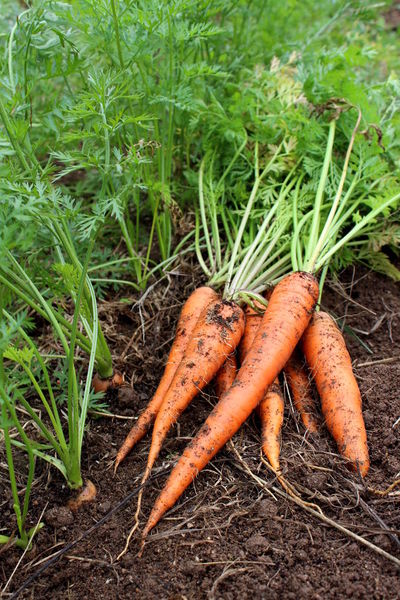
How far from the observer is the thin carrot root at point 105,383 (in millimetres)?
2568

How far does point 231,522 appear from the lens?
202 centimetres

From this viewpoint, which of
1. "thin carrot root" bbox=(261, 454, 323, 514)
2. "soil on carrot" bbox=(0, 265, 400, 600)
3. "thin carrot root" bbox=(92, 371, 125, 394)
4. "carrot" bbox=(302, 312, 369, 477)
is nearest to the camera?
"soil on carrot" bbox=(0, 265, 400, 600)

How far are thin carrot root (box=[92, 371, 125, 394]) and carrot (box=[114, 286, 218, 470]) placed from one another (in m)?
0.19

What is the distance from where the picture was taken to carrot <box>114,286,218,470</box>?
93.7 inches

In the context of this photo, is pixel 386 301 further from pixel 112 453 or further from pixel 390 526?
pixel 112 453

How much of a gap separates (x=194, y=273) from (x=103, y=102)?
3.85 feet

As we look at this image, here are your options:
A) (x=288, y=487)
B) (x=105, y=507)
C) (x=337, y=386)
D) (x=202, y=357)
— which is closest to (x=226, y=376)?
(x=202, y=357)

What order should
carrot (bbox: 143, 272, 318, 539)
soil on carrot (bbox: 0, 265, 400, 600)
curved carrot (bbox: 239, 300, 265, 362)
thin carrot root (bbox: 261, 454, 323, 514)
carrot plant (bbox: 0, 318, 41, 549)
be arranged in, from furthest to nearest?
curved carrot (bbox: 239, 300, 265, 362), carrot (bbox: 143, 272, 318, 539), thin carrot root (bbox: 261, 454, 323, 514), soil on carrot (bbox: 0, 265, 400, 600), carrot plant (bbox: 0, 318, 41, 549)

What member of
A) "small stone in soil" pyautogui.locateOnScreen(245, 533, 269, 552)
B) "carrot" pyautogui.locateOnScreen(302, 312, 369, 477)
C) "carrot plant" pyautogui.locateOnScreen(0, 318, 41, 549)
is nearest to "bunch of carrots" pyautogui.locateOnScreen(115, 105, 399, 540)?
"carrot" pyautogui.locateOnScreen(302, 312, 369, 477)

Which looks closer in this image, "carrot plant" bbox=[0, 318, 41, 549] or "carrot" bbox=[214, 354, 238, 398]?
"carrot plant" bbox=[0, 318, 41, 549]

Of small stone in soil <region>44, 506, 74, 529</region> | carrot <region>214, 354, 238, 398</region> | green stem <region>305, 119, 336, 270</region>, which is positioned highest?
green stem <region>305, 119, 336, 270</region>

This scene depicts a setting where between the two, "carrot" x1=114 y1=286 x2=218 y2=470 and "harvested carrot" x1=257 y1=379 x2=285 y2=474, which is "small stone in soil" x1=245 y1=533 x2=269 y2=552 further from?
"carrot" x1=114 y1=286 x2=218 y2=470

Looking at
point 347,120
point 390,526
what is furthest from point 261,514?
point 347,120

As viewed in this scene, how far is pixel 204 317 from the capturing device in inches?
104
